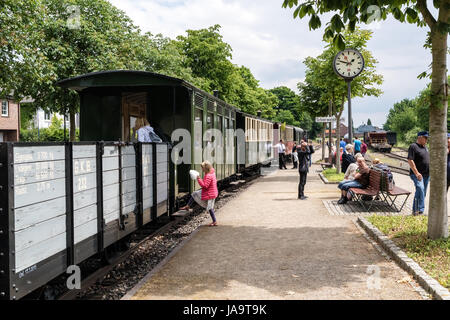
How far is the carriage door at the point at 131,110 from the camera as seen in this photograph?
9883mm

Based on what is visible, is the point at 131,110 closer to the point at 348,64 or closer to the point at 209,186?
the point at 209,186

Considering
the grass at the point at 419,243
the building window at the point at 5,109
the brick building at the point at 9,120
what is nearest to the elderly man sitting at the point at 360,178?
the grass at the point at 419,243

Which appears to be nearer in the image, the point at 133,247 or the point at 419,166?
the point at 133,247

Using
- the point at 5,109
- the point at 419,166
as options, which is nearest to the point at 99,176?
the point at 419,166

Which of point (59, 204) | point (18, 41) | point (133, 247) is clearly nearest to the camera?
point (59, 204)

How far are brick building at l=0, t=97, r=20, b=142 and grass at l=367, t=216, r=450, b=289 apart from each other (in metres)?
41.9

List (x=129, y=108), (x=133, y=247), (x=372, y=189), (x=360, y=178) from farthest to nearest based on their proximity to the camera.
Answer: (x=360, y=178), (x=372, y=189), (x=129, y=108), (x=133, y=247)

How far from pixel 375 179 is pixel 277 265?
5620 mm

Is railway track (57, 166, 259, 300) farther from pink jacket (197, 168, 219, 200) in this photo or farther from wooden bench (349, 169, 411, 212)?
wooden bench (349, 169, 411, 212)

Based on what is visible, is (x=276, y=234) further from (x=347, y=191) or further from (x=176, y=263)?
(x=347, y=191)

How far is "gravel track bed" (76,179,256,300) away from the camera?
221 inches

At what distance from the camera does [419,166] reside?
9.88m

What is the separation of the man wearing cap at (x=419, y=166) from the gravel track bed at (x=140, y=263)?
180 inches

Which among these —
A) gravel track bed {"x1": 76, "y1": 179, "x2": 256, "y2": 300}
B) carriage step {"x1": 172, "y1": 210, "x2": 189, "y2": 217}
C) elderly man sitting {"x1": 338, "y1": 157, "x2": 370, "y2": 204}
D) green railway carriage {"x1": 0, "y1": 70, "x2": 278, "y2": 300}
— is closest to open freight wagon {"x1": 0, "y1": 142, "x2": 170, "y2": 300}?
green railway carriage {"x1": 0, "y1": 70, "x2": 278, "y2": 300}
